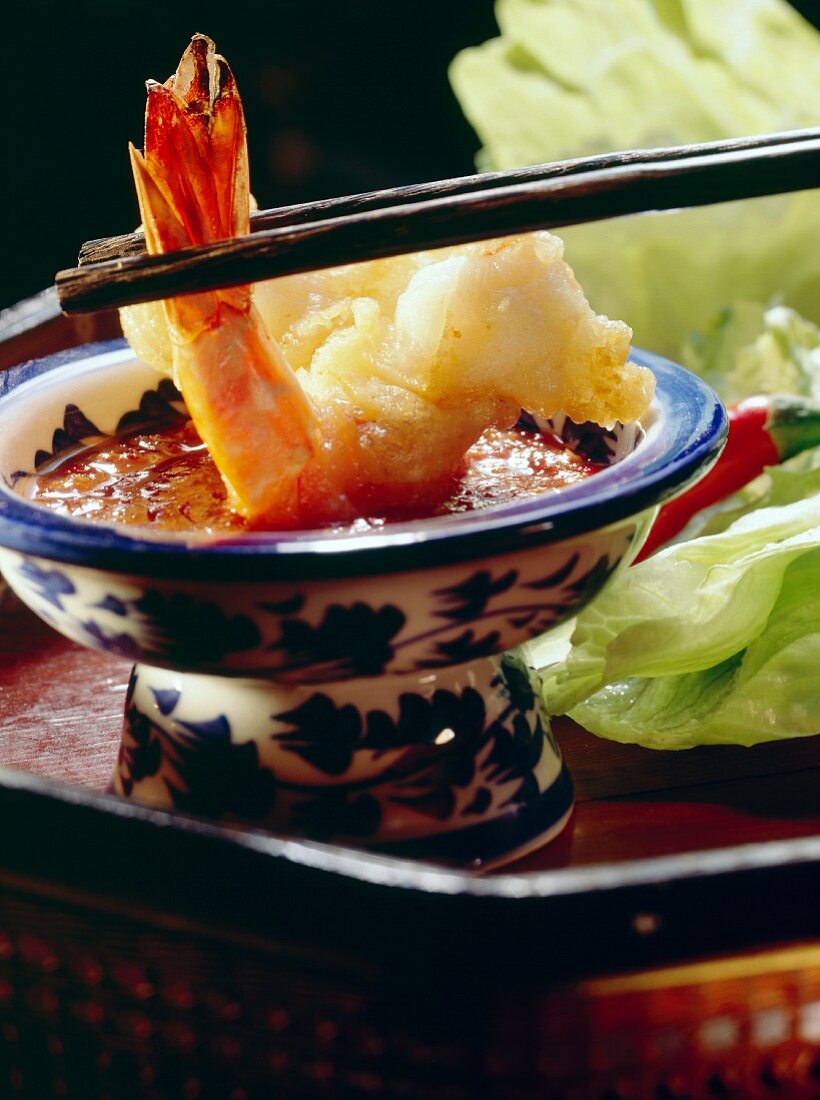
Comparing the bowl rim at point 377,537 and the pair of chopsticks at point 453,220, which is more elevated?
the pair of chopsticks at point 453,220

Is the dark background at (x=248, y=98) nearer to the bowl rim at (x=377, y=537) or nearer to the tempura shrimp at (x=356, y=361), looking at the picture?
the tempura shrimp at (x=356, y=361)

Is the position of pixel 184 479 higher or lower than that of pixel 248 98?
higher

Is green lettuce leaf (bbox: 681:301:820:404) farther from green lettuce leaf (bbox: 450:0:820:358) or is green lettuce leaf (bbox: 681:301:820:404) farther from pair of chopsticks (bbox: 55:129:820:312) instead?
pair of chopsticks (bbox: 55:129:820:312)

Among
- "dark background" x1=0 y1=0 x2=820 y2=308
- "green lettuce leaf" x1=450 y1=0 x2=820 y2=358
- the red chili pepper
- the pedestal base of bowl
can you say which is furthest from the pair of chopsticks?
"dark background" x1=0 y1=0 x2=820 y2=308

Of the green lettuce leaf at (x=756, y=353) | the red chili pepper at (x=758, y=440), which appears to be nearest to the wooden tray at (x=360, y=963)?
the red chili pepper at (x=758, y=440)

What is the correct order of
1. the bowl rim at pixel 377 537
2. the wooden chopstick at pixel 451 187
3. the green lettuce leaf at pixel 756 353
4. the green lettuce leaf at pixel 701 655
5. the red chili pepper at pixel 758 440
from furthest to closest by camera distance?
1. the green lettuce leaf at pixel 756 353
2. the red chili pepper at pixel 758 440
3. the green lettuce leaf at pixel 701 655
4. the wooden chopstick at pixel 451 187
5. the bowl rim at pixel 377 537

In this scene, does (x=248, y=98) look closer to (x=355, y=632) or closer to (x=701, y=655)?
(x=701, y=655)

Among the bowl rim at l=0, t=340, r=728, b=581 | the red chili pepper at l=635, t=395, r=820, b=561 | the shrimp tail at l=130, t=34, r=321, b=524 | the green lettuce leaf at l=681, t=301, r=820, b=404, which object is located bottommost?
the green lettuce leaf at l=681, t=301, r=820, b=404

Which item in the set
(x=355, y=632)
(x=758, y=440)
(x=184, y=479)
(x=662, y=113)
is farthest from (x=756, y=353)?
(x=355, y=632)
